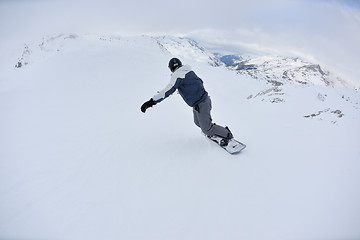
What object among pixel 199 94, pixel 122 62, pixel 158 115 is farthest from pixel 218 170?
pixel 122 62

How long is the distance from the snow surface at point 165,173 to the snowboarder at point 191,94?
0.41 meters

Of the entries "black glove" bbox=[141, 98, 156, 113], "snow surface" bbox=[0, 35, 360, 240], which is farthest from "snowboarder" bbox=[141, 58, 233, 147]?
"snow surface" bbox=[0, 35, 360, 240]

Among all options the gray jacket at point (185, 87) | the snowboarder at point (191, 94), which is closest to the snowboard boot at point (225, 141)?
the snowboarder at point (191, 94)

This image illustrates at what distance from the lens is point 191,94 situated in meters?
4.38

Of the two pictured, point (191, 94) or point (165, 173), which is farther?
point (191, 94)

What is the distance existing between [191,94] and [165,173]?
1879 millimetres

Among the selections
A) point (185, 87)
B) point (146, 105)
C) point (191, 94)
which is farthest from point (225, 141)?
point (146, 105)

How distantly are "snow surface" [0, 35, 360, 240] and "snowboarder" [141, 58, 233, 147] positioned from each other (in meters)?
0.41

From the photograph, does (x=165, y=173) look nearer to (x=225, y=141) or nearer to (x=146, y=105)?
(x=146, y=105)

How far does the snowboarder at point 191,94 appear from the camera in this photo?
167 inches

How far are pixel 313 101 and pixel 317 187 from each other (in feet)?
22.9

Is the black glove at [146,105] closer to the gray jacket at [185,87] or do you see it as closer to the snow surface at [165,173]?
the gray jacket at [185,87]

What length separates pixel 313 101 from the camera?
8508mm

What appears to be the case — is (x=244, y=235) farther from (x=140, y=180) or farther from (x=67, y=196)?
(x=67, y=196)
